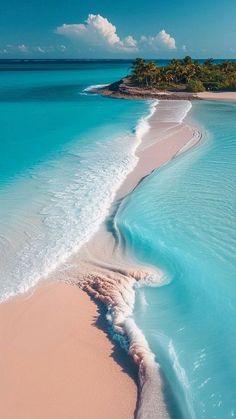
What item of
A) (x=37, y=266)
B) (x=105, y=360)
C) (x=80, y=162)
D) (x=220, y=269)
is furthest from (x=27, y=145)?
(x=105, y=360)

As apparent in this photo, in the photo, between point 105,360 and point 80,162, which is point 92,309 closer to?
point 105,360

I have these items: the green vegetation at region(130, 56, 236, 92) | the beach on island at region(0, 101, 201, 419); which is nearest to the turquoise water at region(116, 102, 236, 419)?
the beach on island at region(0, 101, 201, 419)

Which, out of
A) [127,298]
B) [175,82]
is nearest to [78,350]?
[127,298]

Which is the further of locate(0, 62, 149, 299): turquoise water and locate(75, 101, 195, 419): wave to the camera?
locate(0, 62, 149, 299): turquoise water

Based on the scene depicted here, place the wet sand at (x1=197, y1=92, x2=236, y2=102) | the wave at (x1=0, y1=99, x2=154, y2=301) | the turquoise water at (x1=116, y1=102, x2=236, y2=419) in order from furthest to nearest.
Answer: the wet sand at (x1=197, y1=92, x2=236, y2=102) < the wave at (x1=0, y1=99, x2=154, y2=301) < the turquoise water at (x1=116, y1=102, x2=236, y2=419)

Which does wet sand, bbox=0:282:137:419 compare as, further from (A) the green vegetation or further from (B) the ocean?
(A) the green vegetation

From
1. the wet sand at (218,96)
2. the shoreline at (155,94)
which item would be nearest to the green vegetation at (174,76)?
the shoreline at (155,94)
